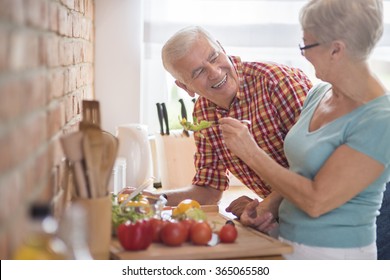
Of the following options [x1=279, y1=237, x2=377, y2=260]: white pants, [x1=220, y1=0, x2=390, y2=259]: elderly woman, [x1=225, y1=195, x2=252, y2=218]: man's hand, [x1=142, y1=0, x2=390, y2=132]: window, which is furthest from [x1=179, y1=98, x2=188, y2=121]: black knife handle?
[x1=279, y1=237, x2=377, y2=260]: white pants

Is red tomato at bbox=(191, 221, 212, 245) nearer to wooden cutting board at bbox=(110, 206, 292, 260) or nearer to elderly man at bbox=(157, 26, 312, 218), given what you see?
wooden cutting board at bbox=(110, 206, 292, 260)

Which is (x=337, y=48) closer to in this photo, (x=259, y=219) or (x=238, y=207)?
(x=259, y=219)

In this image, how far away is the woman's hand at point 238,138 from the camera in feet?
5.74

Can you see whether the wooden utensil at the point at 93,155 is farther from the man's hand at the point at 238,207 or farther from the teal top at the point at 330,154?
the man's hand at the point at 238,207

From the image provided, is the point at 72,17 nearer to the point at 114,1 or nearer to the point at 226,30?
the point at 114,1

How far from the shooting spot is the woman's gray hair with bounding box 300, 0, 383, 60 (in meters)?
1.63

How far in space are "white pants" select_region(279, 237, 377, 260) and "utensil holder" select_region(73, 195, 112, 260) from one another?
1.52 feet

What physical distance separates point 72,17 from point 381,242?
1.20 meters

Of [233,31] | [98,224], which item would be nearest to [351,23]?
[98,224]

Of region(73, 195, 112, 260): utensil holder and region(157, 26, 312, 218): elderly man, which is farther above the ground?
region(157, 26, 312, 218): elderly man

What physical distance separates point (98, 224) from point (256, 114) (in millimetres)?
806

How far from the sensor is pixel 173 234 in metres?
1.58

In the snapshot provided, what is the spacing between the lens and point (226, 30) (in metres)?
3.65

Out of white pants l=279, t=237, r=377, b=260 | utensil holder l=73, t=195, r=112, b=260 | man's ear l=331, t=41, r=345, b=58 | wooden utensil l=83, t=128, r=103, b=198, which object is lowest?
white pants l=279, t=237, r=377, b=260
